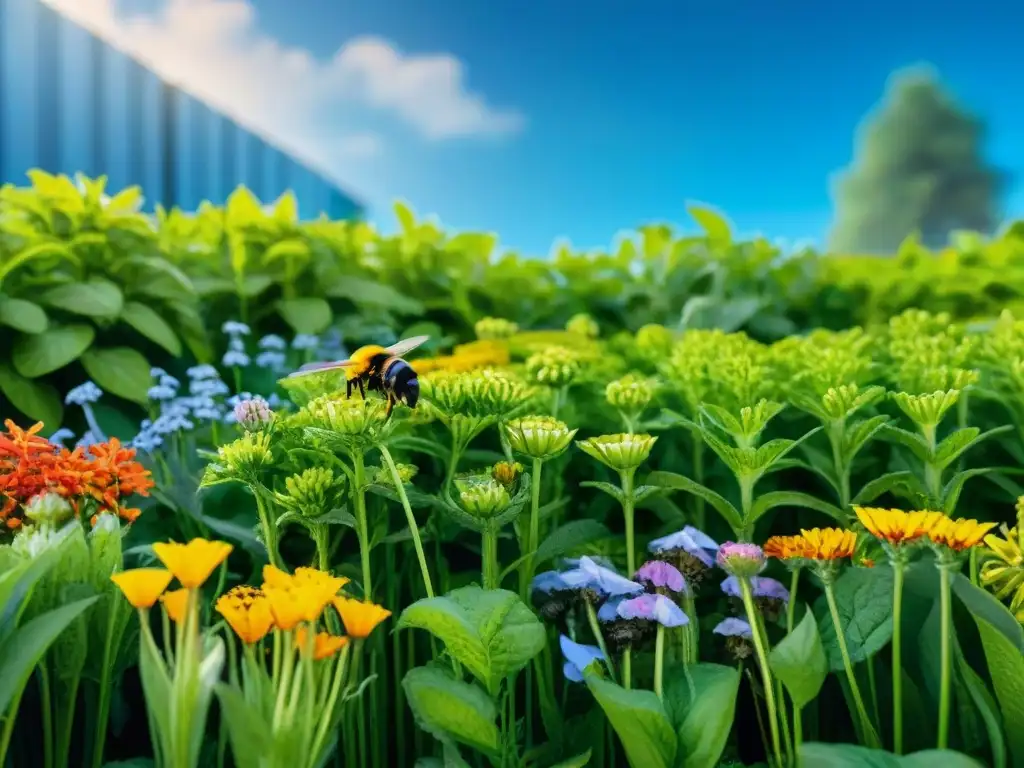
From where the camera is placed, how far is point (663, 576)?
1.33 meters

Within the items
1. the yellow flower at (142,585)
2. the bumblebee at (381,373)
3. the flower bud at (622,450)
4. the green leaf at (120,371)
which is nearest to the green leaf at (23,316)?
the green leaf at (120,371)

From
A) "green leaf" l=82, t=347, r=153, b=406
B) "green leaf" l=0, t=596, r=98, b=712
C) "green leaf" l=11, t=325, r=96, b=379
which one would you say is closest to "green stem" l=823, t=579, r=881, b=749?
"green leaf" l=0, t=596, r=98, b=712

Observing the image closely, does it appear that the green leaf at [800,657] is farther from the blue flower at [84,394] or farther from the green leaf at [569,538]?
the blue flower at [84,394]

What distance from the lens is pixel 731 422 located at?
4.72 feet

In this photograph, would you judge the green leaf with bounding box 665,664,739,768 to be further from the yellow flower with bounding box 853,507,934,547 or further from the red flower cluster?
the red flower cluster

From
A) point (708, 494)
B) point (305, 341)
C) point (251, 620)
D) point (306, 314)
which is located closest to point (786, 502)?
point (708, 494)

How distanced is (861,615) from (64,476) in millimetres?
1169

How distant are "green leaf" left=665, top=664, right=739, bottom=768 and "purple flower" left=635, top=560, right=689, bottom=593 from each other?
0.41ft

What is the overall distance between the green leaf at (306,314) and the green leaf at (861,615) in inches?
63.2

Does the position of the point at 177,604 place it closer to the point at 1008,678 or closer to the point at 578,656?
the point at 578,656

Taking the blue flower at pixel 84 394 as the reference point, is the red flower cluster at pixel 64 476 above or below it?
below

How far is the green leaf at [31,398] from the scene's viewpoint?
215 cm

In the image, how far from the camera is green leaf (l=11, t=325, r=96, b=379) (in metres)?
2.14

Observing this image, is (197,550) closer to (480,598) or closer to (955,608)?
(480,598)
